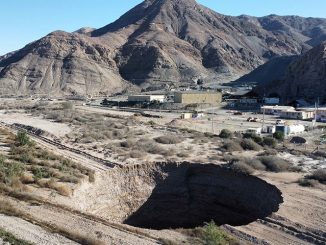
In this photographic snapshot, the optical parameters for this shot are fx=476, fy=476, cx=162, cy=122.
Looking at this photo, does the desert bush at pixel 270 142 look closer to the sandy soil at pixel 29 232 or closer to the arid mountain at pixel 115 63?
the sandy soil at pixel 29 232

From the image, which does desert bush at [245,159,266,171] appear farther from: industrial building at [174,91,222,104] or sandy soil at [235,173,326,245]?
industrial building at [174,91,222,104]

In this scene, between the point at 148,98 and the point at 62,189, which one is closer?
the point at 62,189

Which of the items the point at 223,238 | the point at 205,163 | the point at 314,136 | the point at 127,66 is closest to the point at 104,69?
the point at 127,66

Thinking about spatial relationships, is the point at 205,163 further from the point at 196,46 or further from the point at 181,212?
the point at 196,46

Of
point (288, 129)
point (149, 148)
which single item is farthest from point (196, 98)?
point (149, 148)

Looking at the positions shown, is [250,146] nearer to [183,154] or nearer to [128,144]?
[183,154]
